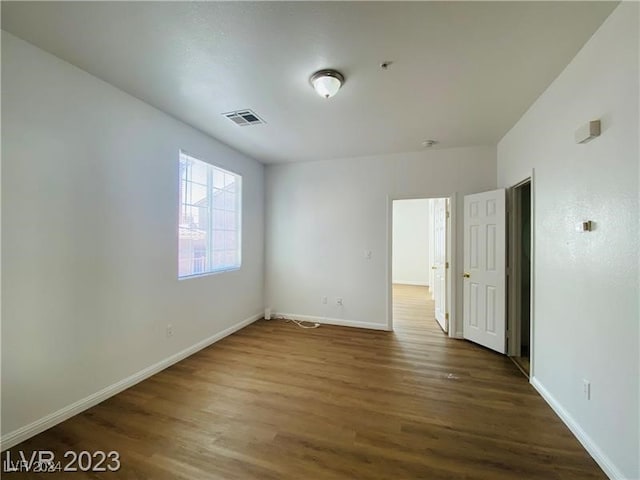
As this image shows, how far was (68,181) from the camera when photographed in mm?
2070

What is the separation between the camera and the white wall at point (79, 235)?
179cm

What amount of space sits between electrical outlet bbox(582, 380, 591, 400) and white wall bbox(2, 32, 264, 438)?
3.73 m

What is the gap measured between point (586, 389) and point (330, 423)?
182 centimetres

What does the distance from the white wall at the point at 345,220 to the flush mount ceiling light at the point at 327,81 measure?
7.25 feet

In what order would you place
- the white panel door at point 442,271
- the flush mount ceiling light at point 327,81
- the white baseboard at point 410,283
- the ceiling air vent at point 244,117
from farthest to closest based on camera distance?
the white baseboard at point 410,283, the white panel door at point 442,271, the ceiling air vent at point 244,117, the flush mount ceiling light at point 327,81

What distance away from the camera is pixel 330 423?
6.69 ft

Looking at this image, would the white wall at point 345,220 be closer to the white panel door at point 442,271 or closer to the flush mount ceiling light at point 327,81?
the white panel door at point 442,271

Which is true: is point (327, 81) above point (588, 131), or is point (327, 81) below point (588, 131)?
above

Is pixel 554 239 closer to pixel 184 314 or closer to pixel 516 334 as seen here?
pixel 516 334

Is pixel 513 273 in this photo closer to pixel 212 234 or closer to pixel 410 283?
pixel 212 234

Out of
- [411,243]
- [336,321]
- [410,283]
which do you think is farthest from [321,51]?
[410,283]

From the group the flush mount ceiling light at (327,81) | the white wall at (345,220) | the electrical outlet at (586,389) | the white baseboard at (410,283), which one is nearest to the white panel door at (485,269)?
the white wall at (345,220)

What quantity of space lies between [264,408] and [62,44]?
10.3 ft

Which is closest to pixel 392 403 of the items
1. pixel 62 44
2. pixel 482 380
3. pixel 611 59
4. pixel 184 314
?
pixel 482 380
